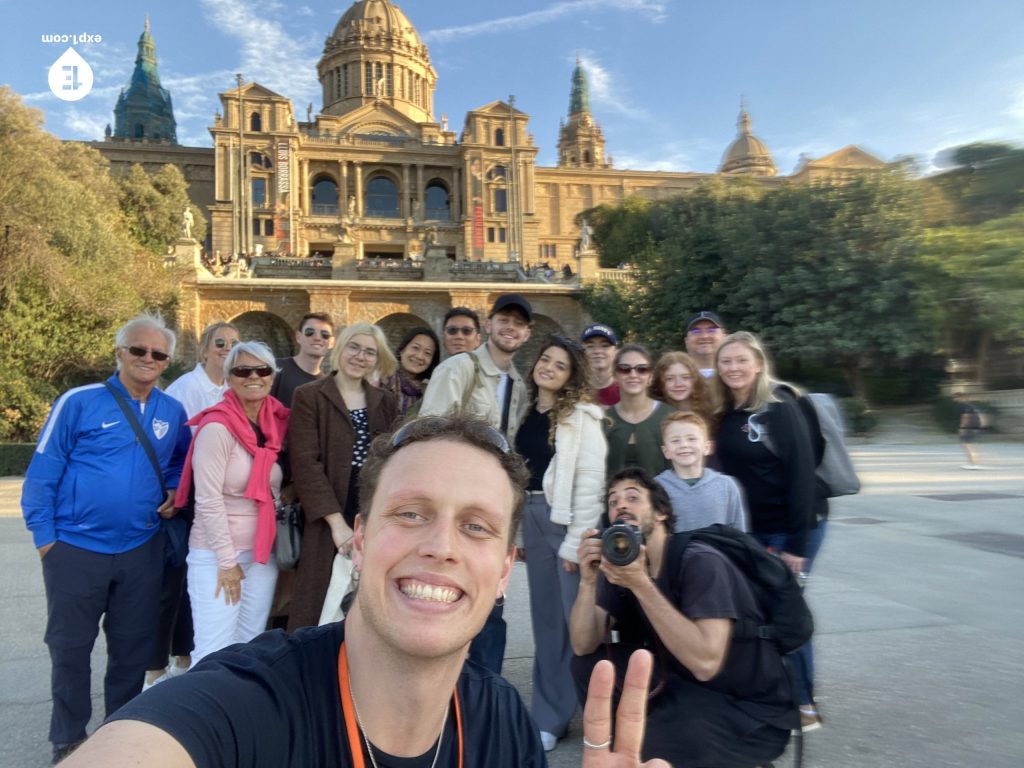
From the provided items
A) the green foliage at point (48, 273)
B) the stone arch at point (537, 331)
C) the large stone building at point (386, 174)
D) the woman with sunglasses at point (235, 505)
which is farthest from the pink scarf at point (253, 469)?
the large stone building at point (386, 174)

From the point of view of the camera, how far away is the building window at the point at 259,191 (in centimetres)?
4684

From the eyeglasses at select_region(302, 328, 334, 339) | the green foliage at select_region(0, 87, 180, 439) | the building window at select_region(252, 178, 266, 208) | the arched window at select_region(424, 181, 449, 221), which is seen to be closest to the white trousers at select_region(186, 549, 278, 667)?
the eyeglasses at select_region(302, 328, 334, 339)

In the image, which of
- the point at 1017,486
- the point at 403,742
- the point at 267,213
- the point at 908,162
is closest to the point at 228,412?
the point at 403,742

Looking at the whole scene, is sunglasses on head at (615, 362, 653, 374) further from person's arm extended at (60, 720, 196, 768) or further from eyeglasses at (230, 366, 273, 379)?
person's arm extended at (60, 720, 196, 768)

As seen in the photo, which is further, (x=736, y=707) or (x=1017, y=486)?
(x=1017, y=486)

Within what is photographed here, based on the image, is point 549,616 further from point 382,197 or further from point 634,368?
point 382,197

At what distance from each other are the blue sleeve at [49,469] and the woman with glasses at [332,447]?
921mm

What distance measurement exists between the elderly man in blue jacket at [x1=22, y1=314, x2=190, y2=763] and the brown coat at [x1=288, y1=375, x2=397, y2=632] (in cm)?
62

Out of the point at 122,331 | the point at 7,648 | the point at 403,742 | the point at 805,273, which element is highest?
the point at 805,273

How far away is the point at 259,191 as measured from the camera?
47094 mm

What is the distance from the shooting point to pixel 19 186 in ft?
56.3

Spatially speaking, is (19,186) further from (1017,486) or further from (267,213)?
(267,213)

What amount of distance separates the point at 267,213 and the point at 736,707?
4900 cm

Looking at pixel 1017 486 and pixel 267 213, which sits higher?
pixel 267 213
